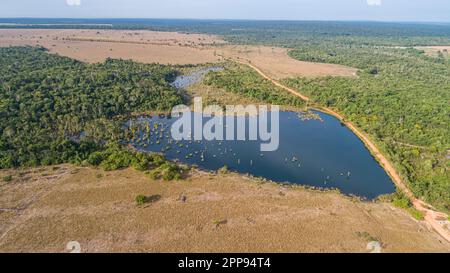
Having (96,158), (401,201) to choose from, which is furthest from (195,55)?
(401,201)

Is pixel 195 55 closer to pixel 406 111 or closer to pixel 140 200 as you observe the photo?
pixel 406 111

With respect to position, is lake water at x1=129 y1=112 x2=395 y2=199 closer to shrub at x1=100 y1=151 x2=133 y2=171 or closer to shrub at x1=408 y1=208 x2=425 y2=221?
shrub at x1=408 y1=208 x2=425 y2=221

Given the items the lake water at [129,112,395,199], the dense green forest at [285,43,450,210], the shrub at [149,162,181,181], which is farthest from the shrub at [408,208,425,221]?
the shrub at [149,162,181,181]

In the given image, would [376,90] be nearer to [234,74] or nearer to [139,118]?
[234,74]

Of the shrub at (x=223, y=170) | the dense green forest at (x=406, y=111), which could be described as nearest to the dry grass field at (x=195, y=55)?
the dense green forest at (x=406, y=111)

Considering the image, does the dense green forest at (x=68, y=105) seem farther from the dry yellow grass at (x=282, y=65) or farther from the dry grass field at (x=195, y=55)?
the dry yellow grass at (x=282, y=65)
